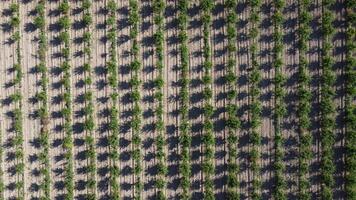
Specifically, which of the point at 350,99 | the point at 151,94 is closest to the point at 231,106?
the point at 151,94

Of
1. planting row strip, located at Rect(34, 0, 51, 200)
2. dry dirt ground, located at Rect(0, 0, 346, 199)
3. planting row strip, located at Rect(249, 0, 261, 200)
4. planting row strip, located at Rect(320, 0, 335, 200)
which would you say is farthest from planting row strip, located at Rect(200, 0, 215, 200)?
planting row strip, located at Rect(34, 0, 51, 200)

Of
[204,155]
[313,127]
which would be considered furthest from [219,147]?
[313,127]

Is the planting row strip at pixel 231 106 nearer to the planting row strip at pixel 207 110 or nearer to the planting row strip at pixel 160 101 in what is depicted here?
the planting row strip at pixel 207 110

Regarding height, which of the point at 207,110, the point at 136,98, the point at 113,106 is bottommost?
the point at 207,110

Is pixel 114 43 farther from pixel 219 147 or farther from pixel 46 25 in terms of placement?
pixel 219 147

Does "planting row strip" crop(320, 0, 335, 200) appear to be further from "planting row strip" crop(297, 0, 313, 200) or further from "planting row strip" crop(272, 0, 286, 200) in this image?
"planting row strip" crop(272, 0, 286, 200)

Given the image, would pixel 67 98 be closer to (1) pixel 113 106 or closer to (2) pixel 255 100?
(1) pixel 113 106
